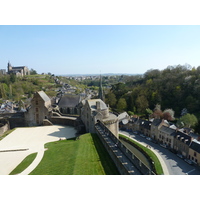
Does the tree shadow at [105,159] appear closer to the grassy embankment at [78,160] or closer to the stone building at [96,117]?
the grassy embankment at [78,160]

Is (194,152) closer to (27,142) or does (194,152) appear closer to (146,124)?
(146,124)

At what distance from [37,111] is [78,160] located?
1738 centimetres

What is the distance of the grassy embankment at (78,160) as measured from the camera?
11.1 meters

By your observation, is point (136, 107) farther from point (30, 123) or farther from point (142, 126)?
point (30, 123)

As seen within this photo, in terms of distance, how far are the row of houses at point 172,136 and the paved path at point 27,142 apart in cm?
1255

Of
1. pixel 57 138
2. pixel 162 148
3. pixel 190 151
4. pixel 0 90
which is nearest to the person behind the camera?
pixel 190 151

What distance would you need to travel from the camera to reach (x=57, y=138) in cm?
2028

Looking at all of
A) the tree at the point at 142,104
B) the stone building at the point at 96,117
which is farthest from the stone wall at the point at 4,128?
the tree at the point at 142,104

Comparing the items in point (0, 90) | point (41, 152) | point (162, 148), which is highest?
point (0, 90)

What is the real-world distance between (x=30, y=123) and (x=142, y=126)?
1969cm

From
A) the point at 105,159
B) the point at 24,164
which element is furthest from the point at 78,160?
the point at 24,164

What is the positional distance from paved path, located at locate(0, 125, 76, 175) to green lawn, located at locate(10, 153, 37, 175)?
1.15 ft

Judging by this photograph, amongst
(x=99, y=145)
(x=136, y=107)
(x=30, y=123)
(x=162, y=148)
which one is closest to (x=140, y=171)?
(x=99, y=145)

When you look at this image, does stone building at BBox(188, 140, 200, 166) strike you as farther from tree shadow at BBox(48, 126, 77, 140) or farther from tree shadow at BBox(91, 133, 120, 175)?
tree shadow at BBox(48, 126, 77, 140)
